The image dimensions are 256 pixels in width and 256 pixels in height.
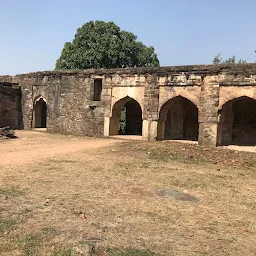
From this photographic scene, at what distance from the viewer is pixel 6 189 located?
5707mm

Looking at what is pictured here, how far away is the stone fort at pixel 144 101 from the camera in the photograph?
41.1 feet

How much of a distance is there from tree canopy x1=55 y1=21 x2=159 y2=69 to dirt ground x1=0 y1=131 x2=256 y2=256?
1520cm

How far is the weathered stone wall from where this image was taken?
17094mm

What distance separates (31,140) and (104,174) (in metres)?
6.61

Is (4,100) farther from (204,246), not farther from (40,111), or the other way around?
(204,246)

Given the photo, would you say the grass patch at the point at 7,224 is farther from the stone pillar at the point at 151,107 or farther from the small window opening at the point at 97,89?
the small window opening at the point at 97,89

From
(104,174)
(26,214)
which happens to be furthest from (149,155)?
(26,214)

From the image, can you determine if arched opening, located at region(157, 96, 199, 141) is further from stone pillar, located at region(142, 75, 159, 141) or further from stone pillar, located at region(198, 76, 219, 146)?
stone pillar, located at region(198, 76, 219, 146)

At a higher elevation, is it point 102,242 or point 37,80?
point 37,80

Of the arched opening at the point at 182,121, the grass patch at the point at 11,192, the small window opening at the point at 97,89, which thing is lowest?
the grass patch at the point at 11,192

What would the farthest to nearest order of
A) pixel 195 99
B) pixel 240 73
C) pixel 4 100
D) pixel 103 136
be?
1. pixel 4 100
2. pixel 103 136
3. pixel 195 99
4. pixel 240 73

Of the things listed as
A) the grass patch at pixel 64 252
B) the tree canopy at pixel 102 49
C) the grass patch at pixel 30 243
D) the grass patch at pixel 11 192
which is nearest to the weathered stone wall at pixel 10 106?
the tree canopy at pixel 102 49

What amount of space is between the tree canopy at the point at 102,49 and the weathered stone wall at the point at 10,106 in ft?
24.5

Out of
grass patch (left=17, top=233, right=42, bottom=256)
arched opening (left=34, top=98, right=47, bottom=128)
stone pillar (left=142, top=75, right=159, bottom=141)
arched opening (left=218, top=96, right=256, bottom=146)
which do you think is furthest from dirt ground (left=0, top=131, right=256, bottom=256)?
arched opening (left=34, top=98, right=47, bottom=128)
